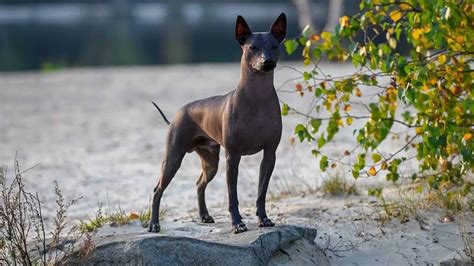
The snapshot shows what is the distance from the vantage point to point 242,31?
532cm

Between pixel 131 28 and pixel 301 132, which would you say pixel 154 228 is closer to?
pixel 301 132

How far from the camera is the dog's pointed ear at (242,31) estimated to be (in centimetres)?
526

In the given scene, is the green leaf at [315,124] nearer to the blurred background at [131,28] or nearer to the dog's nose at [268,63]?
the dog's nose at [268,63]

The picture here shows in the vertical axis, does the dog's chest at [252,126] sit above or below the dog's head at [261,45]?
below

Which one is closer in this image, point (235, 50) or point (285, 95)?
point (285, 95)

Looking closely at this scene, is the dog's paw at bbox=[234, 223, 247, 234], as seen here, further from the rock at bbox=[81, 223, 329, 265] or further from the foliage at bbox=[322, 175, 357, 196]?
the foliage at bbox=[322, 175, 357, 196]

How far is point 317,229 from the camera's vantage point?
6113mm

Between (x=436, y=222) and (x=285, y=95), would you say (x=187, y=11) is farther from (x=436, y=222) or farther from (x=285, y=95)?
(x=436, y=222)

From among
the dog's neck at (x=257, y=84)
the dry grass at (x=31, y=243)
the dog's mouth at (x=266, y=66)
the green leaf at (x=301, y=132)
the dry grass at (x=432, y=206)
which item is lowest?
the dry grass at (x=432, y=206)

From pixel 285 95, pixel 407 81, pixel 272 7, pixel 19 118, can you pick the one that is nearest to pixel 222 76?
pixel 285 95

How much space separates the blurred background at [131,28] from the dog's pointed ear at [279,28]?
7.84 m

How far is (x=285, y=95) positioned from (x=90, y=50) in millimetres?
13237

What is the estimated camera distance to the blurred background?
24766 mm

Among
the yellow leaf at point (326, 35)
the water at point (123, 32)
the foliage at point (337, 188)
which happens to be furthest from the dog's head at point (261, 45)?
the water at point (123, 32)
